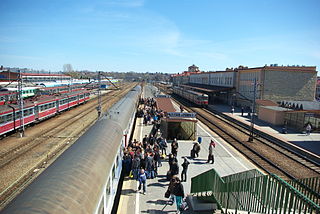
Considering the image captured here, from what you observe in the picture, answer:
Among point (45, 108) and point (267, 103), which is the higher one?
point (267, 103)

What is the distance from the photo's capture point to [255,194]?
6293 mm

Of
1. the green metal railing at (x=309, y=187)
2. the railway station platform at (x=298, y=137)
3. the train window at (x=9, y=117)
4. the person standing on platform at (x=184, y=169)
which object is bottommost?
the railway station platform at (x=298, y=137)

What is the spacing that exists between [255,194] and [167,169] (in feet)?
24.2

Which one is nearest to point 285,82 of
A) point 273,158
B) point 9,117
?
point 273,158

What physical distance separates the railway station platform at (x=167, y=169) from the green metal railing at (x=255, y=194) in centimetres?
143

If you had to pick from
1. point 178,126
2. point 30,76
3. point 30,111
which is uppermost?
point 30,76

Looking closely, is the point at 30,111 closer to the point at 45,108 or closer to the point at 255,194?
the point at 45,108

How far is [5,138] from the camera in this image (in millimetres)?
20609

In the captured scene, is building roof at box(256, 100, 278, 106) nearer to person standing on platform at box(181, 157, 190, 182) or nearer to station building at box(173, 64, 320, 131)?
station building at box(173, 64, 320, 131)

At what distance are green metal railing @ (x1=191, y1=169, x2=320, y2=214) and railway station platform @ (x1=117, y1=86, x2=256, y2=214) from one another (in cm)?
143

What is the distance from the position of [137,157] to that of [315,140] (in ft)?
63.6

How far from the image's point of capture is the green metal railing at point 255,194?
5.00 metres

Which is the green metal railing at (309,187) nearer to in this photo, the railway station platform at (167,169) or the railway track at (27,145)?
the railway station platform at (167,169)

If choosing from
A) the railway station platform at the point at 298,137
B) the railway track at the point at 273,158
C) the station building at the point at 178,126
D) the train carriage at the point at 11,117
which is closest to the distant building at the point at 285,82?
the railway station platform at the point at 298,137
